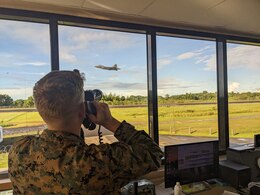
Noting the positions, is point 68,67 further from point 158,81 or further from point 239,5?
point 239,5

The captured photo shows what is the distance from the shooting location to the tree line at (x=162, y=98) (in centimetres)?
198

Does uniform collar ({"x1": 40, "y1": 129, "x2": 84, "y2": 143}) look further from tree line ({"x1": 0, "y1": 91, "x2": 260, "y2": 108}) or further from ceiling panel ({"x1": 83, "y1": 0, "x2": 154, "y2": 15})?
ceiling panel ({"x1": 83, "y1": 0, "x2": 154, "y2": 15})

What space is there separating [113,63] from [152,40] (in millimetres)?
534

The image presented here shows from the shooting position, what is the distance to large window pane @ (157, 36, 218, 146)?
249 cm

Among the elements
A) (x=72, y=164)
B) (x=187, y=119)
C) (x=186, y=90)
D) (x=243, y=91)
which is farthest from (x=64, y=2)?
(x=243, y=91)

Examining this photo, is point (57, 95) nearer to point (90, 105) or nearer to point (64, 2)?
point (90, 105)

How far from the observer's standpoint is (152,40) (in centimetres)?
240

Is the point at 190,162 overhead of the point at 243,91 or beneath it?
beneath

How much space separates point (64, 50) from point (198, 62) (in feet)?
5.35

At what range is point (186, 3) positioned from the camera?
1906 mm

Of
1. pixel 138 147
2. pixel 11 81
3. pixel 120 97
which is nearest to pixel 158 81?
pixel 120 97

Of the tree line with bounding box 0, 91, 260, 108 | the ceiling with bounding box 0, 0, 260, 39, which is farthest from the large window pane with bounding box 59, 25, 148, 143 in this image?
the ceiling with bounding box 0, 0, 260, 39

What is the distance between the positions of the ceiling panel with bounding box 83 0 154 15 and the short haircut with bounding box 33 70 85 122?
1.25m

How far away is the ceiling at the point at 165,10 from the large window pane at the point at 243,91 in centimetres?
53
